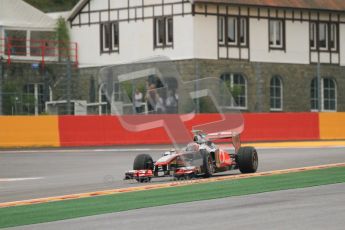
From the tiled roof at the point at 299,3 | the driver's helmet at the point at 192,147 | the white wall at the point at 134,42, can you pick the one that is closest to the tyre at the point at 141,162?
the driver's helmet at the point at 192,147

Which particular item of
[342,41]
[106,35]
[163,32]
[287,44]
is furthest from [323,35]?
[106,35]

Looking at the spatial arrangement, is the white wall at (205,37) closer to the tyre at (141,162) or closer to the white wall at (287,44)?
the white wall at (287,44)

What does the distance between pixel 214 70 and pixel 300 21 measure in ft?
19.2

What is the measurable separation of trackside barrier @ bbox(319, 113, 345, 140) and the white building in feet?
31.5

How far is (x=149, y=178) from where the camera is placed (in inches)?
819

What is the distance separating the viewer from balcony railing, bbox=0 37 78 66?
163ft

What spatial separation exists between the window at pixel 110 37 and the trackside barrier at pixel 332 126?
1653 centimetres

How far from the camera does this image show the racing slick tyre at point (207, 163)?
20.7 meters

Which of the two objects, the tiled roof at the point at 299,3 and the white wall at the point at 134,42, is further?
the tiled roof at the point at 299,3

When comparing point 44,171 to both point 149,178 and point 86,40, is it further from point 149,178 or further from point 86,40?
point 86,40

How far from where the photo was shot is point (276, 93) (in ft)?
174

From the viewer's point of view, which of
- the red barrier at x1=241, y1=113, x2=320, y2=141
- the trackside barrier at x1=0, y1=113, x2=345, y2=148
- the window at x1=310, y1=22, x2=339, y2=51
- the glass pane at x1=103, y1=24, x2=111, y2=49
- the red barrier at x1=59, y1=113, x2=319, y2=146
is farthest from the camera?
the window at x1=310, y1=22, x2=339, y2=51

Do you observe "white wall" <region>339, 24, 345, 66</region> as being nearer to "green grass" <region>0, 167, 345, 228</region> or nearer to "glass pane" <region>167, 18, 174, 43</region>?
"glass pane" <region>167, 18, 174, 43</region>

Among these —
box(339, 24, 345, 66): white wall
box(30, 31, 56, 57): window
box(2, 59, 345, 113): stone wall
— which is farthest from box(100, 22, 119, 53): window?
box(339, 24, 345, 66): white wall
